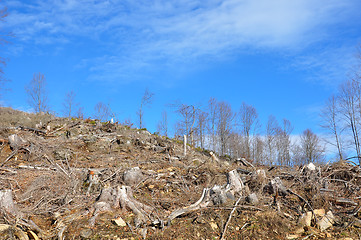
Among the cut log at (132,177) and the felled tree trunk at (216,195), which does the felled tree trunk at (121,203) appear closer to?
the felled tree trunk at (216,195)

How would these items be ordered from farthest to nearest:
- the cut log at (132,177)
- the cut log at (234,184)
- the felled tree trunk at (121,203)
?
1. the cut log at (132,177)
2. the cut log at (234,184)
3. the felled tree trunk at (121,203)

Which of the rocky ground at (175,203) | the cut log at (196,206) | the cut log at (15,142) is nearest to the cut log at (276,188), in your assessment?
the rocky ground at (175,203)

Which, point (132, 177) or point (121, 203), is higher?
point (132, 177)

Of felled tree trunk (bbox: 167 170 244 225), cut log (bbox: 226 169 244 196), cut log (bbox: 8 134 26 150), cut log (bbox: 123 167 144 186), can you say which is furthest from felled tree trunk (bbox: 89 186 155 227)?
cut log (bbox: 8 134 26 150)

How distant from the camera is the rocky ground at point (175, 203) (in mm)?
5020

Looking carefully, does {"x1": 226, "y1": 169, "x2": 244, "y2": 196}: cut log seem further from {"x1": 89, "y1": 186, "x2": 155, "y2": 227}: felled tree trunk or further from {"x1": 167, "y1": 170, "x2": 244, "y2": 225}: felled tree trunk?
{"x1": 89, "y1": 186, "x2": 155, "y2": 227}: felled tree trunk

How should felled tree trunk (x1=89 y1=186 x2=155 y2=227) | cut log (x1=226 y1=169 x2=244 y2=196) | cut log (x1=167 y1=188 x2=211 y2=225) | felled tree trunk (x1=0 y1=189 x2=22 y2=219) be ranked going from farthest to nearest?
cut log (x1=226 y1=169 x2=244 y2=196) → felled tree trunk (x1=89 y1=186 x2=155 y2=227) → cut log (x1=167 y1=188 x2=211 y2=225) → felled tree trunk (x1=0 y1=189 x2=22 y2=219)

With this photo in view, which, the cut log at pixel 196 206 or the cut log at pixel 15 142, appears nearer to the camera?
the cut log at pixel 196 206

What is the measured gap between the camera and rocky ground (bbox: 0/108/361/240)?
5020 mm

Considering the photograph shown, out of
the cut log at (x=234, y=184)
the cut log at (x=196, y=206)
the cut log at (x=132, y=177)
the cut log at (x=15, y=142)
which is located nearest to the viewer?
the cut log at (x=196, y=206)

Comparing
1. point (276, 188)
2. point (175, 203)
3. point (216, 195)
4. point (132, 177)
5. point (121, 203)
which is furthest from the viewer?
point (132, 177)

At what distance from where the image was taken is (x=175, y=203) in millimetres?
6152

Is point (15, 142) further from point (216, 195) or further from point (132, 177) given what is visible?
point (216, 195)

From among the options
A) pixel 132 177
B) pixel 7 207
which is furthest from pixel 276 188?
pixel 7 207
